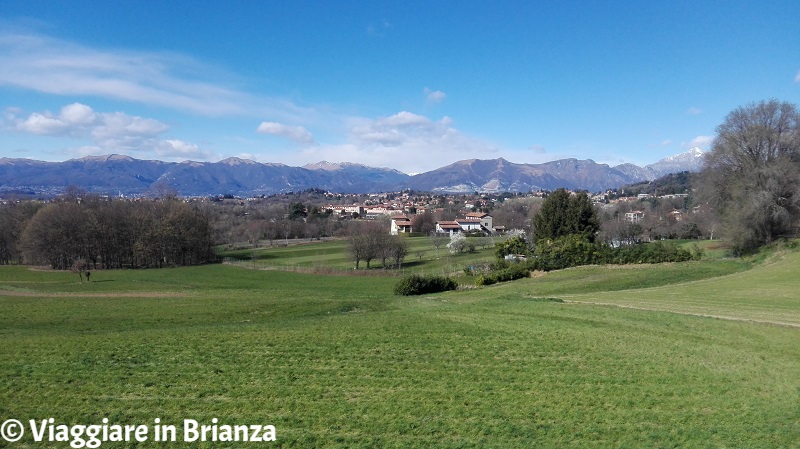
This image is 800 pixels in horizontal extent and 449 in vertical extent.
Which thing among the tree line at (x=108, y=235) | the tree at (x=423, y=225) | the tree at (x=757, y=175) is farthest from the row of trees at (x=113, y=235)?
the tree at (x=757, y=175)

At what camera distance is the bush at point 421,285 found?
1521 inches

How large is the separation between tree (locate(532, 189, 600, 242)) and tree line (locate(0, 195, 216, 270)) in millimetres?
52782

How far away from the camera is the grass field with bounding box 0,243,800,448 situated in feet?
32.5

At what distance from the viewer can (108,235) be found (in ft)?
239

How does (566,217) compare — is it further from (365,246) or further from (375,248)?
(365,246)

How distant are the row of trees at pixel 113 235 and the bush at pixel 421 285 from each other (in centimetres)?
4930

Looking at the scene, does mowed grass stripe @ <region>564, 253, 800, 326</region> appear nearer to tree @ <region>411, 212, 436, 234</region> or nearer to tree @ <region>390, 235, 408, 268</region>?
tree @ <region>390, 235, 408, 268</region>

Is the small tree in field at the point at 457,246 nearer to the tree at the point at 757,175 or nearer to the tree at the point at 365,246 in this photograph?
the tree at the point at 365,246

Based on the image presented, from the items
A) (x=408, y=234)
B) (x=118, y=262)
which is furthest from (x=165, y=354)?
(x=408, y=234)

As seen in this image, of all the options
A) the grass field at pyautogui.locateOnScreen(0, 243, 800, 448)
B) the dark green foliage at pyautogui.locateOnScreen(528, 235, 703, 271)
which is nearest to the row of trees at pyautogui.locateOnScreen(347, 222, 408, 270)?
the dark green foliage at pyautogui.locateOnScreen(528, 235, 703, 271)

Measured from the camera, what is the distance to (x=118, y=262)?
75.8 meters

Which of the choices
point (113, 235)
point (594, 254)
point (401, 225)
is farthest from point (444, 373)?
point (401, 225)

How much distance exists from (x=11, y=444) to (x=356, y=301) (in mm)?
21472

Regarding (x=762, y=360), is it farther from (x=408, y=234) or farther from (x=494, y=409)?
(x=408, y=234)
